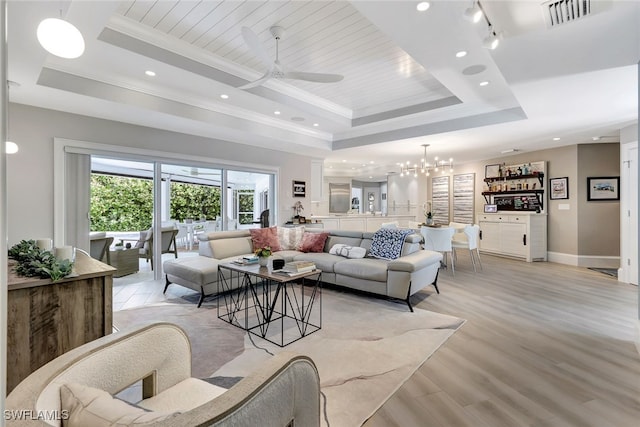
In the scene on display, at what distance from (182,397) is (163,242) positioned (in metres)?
4.44

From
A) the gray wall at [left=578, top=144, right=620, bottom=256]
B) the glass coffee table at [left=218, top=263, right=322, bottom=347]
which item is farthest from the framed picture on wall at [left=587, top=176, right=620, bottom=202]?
the glass coffee table at [left=218, top=263, right=322, bottom=347]

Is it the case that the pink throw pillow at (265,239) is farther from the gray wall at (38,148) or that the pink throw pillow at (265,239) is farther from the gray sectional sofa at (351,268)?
the gray wall at (38,148)

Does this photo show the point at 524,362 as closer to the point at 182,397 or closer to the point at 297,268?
the point at 297,268

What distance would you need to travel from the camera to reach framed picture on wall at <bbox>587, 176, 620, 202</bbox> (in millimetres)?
5848

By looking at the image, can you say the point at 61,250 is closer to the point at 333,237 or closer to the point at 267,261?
the point at 267,261

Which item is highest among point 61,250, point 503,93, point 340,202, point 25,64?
point 503,93

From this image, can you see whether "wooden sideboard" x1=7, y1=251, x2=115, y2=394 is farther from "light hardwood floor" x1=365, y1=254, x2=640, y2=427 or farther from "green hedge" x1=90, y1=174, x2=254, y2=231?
"green hedge" x1=90, y1=174, x2=254, y2=231

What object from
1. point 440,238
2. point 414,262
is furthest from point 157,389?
point 440,238

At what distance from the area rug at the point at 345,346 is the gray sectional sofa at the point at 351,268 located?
0.77 feet

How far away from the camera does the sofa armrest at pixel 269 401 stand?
0.67 m

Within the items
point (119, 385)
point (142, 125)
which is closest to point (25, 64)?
point (142, 125)

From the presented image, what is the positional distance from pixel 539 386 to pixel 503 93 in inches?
136

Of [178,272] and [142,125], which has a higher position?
[142,125]

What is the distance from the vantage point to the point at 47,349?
163cm
